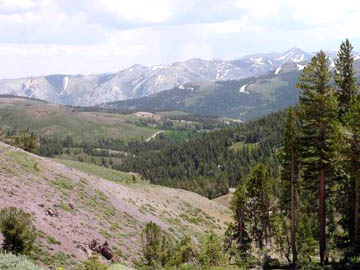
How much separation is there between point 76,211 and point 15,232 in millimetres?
15423

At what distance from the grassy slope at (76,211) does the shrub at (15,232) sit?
352cm

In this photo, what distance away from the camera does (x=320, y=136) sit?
118 feet

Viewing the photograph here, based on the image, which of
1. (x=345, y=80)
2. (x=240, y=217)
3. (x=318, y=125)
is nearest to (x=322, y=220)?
(x=318, y=125)

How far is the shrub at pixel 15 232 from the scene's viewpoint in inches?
717

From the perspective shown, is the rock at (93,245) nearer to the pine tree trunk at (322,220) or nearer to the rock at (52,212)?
the rock at (52,212)

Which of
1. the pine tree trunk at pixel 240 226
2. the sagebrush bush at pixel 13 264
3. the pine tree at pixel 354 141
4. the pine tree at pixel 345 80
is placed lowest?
the pine tree trunk at pixel 240 226

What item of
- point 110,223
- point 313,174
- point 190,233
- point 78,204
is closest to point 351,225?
point 313,174

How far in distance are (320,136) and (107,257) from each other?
79.2 feet

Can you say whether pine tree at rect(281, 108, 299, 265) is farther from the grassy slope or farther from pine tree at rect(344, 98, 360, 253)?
the grassy slope

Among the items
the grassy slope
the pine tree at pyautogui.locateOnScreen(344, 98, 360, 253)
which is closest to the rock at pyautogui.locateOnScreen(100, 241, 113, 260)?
the grassy slope

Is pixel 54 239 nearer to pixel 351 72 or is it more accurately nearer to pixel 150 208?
pixel 150 208

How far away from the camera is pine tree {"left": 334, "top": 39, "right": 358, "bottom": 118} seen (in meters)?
40.5

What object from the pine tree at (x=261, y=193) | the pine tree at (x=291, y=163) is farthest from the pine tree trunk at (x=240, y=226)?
the pine tree at (x=291, y=163)

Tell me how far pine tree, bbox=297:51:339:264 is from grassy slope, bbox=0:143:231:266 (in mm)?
18309
